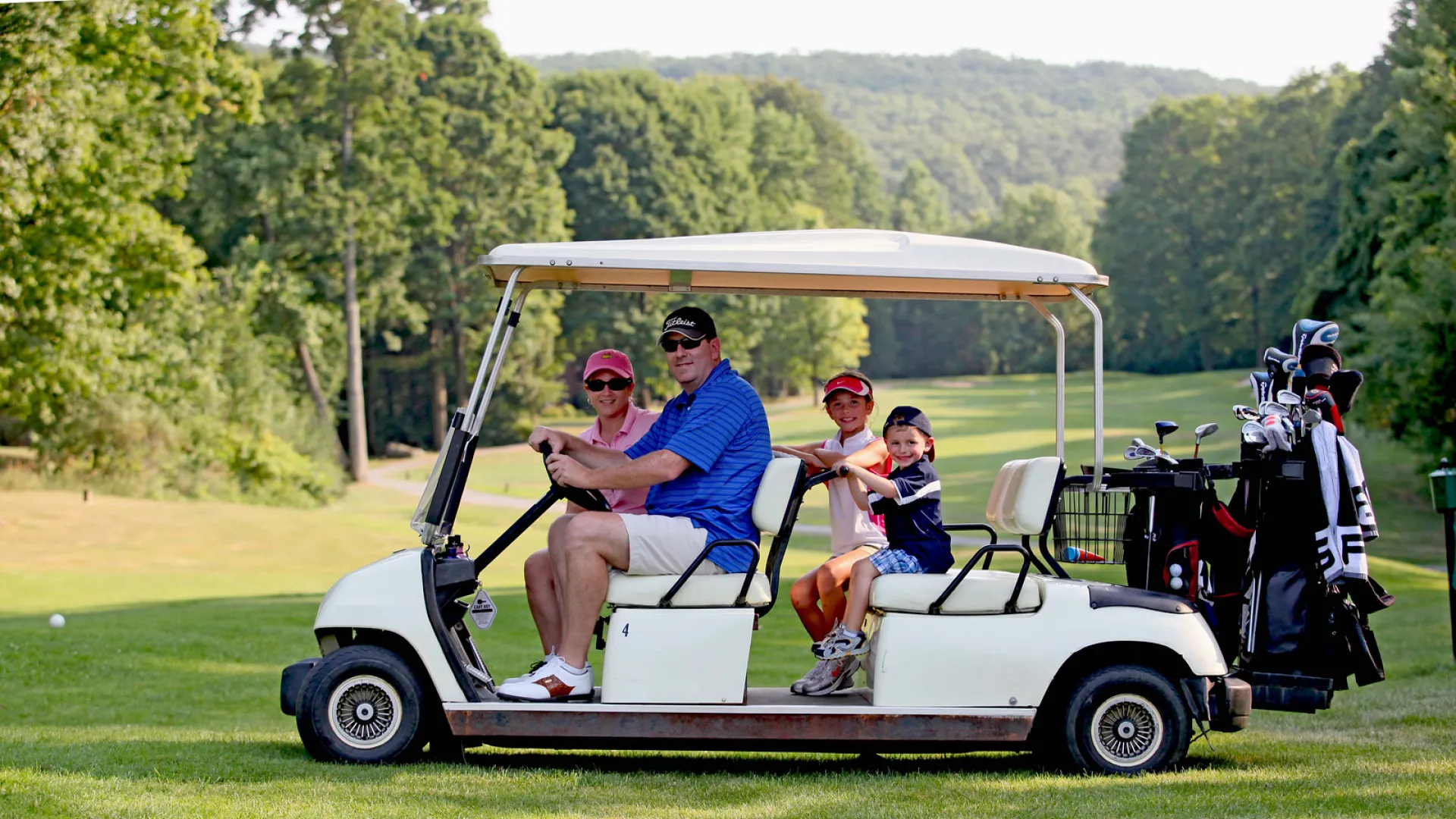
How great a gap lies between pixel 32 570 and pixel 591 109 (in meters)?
38.7

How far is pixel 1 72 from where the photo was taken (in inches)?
722

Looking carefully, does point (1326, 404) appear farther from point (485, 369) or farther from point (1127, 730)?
point (485, 369)

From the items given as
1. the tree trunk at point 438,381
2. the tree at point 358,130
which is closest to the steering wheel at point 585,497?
the tree at point 358,130

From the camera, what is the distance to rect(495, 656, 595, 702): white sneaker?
5227 millimetres

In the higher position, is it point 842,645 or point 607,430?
point 607,430

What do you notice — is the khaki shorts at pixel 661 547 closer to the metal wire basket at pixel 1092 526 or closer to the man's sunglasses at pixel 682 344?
the man's sunglasses at pixel 682 344

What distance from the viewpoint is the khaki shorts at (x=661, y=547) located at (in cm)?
523

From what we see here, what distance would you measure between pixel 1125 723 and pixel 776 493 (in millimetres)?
1497

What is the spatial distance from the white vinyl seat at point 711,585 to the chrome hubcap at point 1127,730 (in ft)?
4.17

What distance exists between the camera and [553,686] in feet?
17.2

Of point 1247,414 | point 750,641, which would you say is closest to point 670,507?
point 750,641

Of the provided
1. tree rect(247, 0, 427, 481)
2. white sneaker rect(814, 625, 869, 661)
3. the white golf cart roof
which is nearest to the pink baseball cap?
the white golf cart roof

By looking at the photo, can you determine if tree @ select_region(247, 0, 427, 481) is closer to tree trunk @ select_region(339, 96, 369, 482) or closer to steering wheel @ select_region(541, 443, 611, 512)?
tree trunk @ select_region(339, 96, 369, 482)

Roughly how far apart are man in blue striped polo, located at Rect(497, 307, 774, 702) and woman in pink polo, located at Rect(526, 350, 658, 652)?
0.05m
